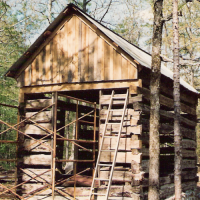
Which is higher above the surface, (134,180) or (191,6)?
(191,6)

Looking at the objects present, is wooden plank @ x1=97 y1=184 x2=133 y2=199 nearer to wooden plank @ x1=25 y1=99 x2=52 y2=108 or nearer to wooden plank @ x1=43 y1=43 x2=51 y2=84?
wooden plank @ x1=25 y1=99 x2=52 y2=108

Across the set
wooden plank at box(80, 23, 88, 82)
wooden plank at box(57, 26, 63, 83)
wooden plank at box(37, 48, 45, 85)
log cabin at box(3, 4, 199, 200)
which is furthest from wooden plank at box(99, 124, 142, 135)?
wooden plank at box(37, 48, 45, 85)

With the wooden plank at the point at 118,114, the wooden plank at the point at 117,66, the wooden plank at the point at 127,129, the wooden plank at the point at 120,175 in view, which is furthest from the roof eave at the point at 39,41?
the wooden plank at the point at 120,175

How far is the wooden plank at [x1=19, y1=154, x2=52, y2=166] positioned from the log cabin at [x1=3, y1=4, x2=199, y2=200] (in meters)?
0.02

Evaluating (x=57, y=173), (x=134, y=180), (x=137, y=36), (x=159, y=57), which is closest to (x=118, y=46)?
(x=159, y=57)

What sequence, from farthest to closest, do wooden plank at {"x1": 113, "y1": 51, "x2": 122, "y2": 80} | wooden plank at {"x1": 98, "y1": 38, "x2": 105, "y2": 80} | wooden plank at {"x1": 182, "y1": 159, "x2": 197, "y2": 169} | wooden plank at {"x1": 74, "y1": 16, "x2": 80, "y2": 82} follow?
wooden plank at {"x1": 182, "y1": 159, "x2": 197, "y2": 169}, wooden plank at {"x1": 74, "y1": 16, "x2": 80, "y2": 82}, wooden plank at {"x1": 98, "y1": 38, "x2": 105, "y2": 80}, wooden plank at {"x1": 113, "y1": 51, "x2": 122, "y2": 80}

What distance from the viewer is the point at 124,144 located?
9.22 meters

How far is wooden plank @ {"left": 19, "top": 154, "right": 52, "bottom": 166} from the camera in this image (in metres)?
10.4

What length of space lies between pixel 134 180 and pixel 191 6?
23.0 metres

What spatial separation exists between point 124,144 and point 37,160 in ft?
11.1

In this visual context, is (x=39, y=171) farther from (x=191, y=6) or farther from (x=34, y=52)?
(x=191, y=6)

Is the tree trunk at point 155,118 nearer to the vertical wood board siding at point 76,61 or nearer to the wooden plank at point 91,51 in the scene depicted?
the vertical wood board siding at point 76,61

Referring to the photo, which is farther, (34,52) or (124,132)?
(34,52)

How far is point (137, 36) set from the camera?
28.3 meters
